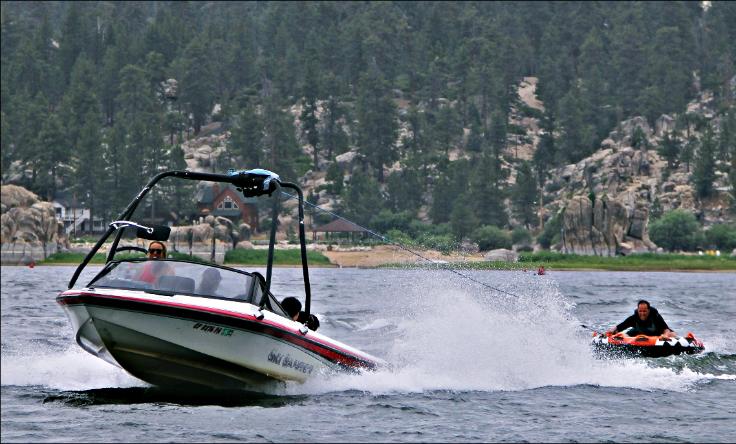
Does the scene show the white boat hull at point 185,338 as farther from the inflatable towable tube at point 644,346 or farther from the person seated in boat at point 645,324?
the person seated in boat at point 645,324

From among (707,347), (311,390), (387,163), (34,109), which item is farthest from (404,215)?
(311,390)

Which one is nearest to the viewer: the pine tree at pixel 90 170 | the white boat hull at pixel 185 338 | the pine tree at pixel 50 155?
the white boat hull at pixel 185 338

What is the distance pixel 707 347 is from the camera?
3088 centimetres

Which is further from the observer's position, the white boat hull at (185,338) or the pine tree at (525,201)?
the pine tree at (525,201)

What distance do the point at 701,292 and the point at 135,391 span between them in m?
57.3

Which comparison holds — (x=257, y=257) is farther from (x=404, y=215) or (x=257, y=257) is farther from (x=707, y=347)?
(x=707, y=347)

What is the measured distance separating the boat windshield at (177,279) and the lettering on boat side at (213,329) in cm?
68

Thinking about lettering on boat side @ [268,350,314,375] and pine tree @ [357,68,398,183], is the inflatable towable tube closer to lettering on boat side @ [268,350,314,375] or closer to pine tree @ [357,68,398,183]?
lettering on boat side @ [268,350,314,375]

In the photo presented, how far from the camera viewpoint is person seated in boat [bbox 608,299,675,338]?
2830cm

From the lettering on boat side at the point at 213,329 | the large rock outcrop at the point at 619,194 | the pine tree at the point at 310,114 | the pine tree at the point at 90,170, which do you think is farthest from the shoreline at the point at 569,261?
the lettering on boat side at the point at 213,329

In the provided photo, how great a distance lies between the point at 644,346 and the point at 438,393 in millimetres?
7788

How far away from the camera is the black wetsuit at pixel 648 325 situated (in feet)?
92.9

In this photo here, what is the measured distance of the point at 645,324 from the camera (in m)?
28.4

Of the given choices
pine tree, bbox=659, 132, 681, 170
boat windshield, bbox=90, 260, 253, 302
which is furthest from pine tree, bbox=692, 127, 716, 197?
boat windshield, bbox=90, 260, 253, 302
